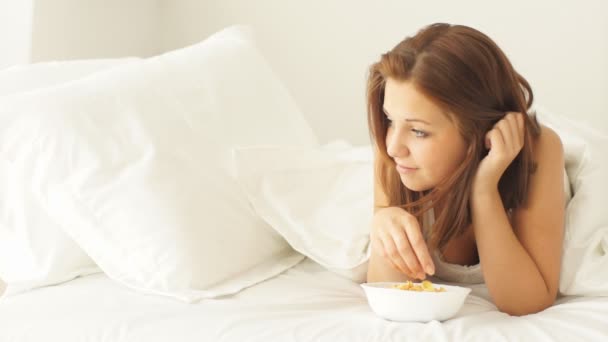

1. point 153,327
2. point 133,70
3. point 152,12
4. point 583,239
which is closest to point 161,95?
point 133,70

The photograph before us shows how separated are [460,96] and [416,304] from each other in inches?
13.1

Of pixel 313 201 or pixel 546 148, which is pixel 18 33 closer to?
pixel 313 201

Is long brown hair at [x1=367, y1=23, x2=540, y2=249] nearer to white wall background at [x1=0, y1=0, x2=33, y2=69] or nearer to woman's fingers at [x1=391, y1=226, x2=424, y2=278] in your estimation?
woman's fingers at [x1=391, y1=226, x2=424, y2=278]

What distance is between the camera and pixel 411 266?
1.16 meters

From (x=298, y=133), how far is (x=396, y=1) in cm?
98

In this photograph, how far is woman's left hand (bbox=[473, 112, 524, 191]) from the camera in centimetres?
123

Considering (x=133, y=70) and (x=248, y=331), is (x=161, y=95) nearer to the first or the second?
(x=133, y=70)

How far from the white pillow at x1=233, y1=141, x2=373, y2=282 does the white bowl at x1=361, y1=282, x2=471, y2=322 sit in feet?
0.86

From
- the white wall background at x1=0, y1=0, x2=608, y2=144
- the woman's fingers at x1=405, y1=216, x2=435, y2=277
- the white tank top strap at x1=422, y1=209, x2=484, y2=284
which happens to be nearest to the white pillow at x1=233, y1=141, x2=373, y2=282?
the white tank top strap at x1=422, y1=209, x2=484, y2=284

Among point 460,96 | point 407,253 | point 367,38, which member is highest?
point 367,38

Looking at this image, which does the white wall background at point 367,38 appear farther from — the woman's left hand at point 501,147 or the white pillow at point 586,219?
the woman's left hand at point 501,147

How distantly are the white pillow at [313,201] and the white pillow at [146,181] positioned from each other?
0.03 m

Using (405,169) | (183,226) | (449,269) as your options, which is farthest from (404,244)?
(183,226)

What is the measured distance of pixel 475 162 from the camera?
1.27 metres
